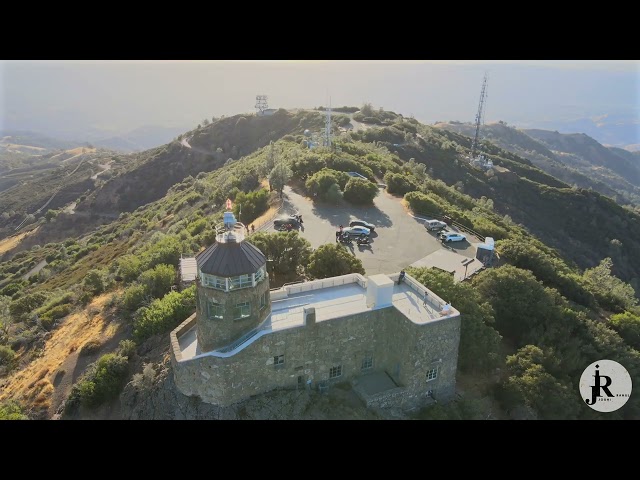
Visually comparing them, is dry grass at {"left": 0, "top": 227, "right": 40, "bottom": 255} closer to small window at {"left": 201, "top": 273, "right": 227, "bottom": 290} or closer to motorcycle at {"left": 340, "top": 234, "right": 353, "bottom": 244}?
motorcycle at {"left": 340, "top": 234, "right": 353, "bottom": 244}

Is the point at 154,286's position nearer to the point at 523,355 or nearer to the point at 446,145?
the point at 523,355

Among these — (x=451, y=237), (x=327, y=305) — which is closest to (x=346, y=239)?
(x=451, y=237)

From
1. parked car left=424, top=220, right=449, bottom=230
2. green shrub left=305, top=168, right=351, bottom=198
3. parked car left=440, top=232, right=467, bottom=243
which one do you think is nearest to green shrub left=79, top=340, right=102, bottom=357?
green shrub left=305, top=168, right=351, bottom=198

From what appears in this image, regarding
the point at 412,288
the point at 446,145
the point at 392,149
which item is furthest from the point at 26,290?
the point at 446,145

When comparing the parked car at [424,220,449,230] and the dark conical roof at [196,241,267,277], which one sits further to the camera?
the parked car at [424,220,449,230]

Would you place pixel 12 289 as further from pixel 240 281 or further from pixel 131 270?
pixel 240 281
